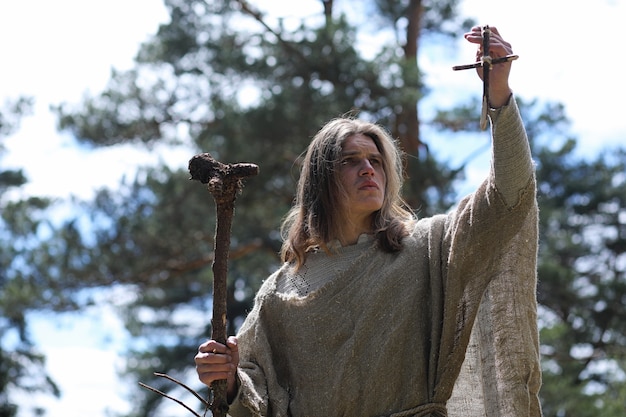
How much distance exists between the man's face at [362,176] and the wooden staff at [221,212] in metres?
0.37

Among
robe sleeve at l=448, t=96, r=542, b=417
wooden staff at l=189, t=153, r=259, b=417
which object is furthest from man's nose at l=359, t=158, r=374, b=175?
robe sleeve at l=448, t=96, r=542, b=417

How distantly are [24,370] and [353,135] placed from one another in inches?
431

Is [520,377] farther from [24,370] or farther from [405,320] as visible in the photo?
[24,370]

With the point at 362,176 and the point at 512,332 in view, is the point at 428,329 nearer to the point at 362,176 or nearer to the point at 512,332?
the point at 512,332

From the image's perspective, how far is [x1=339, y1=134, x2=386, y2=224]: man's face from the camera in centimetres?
289

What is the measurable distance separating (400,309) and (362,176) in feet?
1.44

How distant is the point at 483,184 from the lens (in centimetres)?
259

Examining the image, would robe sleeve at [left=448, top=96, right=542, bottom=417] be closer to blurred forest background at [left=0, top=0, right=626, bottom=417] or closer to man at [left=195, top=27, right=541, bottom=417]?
man at [left=195, top=27, right=541, bottom=417]

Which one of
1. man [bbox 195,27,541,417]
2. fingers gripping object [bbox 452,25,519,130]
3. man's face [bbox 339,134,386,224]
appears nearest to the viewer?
fingers gripping object [bbox 452,25,519,130]

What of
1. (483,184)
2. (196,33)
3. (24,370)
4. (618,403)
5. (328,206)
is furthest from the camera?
(24,370)

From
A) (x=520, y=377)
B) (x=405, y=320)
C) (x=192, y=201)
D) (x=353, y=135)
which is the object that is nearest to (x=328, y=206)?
(x=353, y=135)

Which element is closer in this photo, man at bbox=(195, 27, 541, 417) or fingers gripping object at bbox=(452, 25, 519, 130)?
fingers gripping object at bbox=(452, 25, 519, 130)

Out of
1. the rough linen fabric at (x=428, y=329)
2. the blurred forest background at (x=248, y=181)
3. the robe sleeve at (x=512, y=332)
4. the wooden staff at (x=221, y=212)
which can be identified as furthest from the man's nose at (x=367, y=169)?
the blurred forest background at (x=248, y=181)

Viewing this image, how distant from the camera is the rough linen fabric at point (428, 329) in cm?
265
